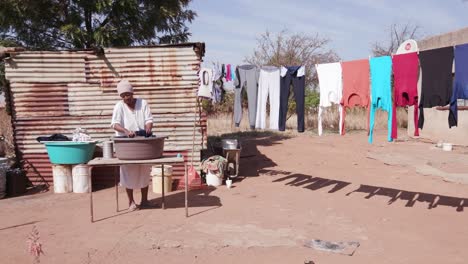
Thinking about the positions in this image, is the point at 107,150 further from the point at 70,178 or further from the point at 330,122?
the point at 330,122

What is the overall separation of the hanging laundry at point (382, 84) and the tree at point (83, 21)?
22.6 feet

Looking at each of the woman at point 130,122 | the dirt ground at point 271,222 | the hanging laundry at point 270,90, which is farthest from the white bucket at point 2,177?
the hanging laundry at point 270,90

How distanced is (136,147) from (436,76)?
14.0 feet

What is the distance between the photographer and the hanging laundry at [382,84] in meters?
6.01

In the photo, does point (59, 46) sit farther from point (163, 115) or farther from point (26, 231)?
point (26, 231)

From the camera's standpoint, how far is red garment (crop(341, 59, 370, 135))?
630cm

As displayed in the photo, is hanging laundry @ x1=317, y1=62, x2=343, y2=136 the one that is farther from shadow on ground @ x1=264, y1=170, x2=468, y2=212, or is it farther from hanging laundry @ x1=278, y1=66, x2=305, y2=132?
shadow on ground @ x1=264, y1=170, x2=468, y2=212

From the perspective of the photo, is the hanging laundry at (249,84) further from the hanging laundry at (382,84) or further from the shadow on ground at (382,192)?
the hanging laundry at (382,84)

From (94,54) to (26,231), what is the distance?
12.4 feet

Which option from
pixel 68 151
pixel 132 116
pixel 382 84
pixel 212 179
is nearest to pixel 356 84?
pixel 382 84

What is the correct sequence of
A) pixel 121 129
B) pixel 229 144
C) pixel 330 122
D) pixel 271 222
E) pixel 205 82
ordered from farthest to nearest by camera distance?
pixel 330 122, pixel 229 144, pixel 205 82, pixel 121 129, pixel 271 222

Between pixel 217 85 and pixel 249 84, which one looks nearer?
pixel 249 84

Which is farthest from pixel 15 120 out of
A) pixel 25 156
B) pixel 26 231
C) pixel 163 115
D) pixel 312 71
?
pixel 312 71

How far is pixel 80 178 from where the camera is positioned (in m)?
7.21
